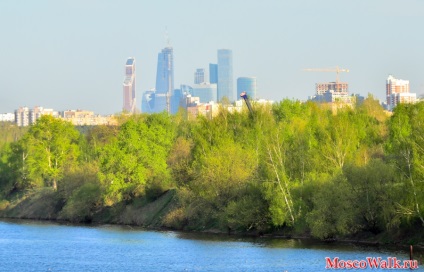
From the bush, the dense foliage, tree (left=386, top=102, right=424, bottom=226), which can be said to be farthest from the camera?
the bush

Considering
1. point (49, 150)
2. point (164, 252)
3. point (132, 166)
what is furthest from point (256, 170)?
point (49, 150)

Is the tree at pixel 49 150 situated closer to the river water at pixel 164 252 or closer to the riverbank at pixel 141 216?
the riverbank at pixel 141 216

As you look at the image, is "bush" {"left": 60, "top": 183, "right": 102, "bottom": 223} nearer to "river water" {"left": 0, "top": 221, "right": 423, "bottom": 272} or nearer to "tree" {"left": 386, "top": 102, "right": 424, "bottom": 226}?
"river water" {"left": 0, "top": 221, "right": 423, "bottom": 272}

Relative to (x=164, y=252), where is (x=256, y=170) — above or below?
above

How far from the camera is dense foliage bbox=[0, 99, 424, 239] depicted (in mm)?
69812

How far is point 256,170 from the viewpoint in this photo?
271 feet

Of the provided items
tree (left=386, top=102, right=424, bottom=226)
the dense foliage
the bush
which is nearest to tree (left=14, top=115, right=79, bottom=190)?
the dense foliage

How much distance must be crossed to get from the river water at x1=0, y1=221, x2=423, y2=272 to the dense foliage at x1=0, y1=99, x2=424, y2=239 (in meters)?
2.80

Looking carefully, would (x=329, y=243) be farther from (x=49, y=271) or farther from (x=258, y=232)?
(x=49, y=271)

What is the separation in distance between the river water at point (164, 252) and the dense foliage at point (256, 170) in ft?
9.18

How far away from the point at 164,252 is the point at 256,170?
52.7ft

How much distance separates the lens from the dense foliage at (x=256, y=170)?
6981 cm

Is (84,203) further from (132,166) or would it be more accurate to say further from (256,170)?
(256,170)

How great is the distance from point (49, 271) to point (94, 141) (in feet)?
231
